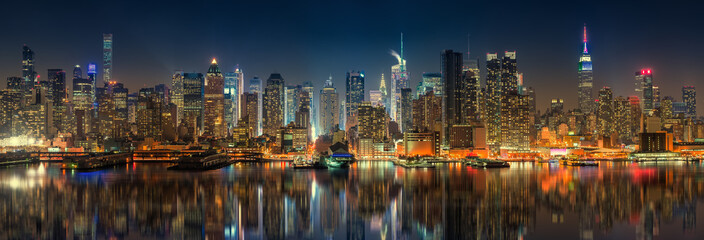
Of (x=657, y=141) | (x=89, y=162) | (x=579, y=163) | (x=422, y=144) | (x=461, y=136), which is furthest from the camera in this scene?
(x=461, y=136)

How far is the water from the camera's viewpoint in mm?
35188

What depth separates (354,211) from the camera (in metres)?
43.9

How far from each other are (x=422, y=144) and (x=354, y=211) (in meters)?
122

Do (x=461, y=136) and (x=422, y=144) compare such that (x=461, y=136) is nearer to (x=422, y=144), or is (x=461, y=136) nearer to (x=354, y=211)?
(x=422, y=144)

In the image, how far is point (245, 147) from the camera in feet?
584

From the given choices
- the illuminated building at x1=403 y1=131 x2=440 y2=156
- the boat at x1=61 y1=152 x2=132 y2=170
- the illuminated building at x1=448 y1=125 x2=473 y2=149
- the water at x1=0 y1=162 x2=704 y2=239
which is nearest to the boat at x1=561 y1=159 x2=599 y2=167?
the illuminated building at x1=403 y1=131 x2=440 y2=156

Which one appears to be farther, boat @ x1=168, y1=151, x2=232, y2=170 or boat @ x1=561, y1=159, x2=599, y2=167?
boat @ x1=561, y1=159, x2=599, y2=167

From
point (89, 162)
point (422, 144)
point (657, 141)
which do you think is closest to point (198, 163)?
point (89, 162)

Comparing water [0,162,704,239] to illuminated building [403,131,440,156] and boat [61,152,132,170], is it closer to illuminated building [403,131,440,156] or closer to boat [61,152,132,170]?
boat [61,152,132,170]

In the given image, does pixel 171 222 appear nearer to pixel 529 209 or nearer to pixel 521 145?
pixel 529 209

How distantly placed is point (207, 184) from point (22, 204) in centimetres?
2024

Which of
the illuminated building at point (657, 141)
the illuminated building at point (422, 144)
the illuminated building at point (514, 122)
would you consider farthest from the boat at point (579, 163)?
the illuminated building at point (514, 122)

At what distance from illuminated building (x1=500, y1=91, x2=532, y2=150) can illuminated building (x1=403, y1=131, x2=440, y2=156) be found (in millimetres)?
26047

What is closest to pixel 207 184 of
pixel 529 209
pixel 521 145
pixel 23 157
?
pixel 529 209
